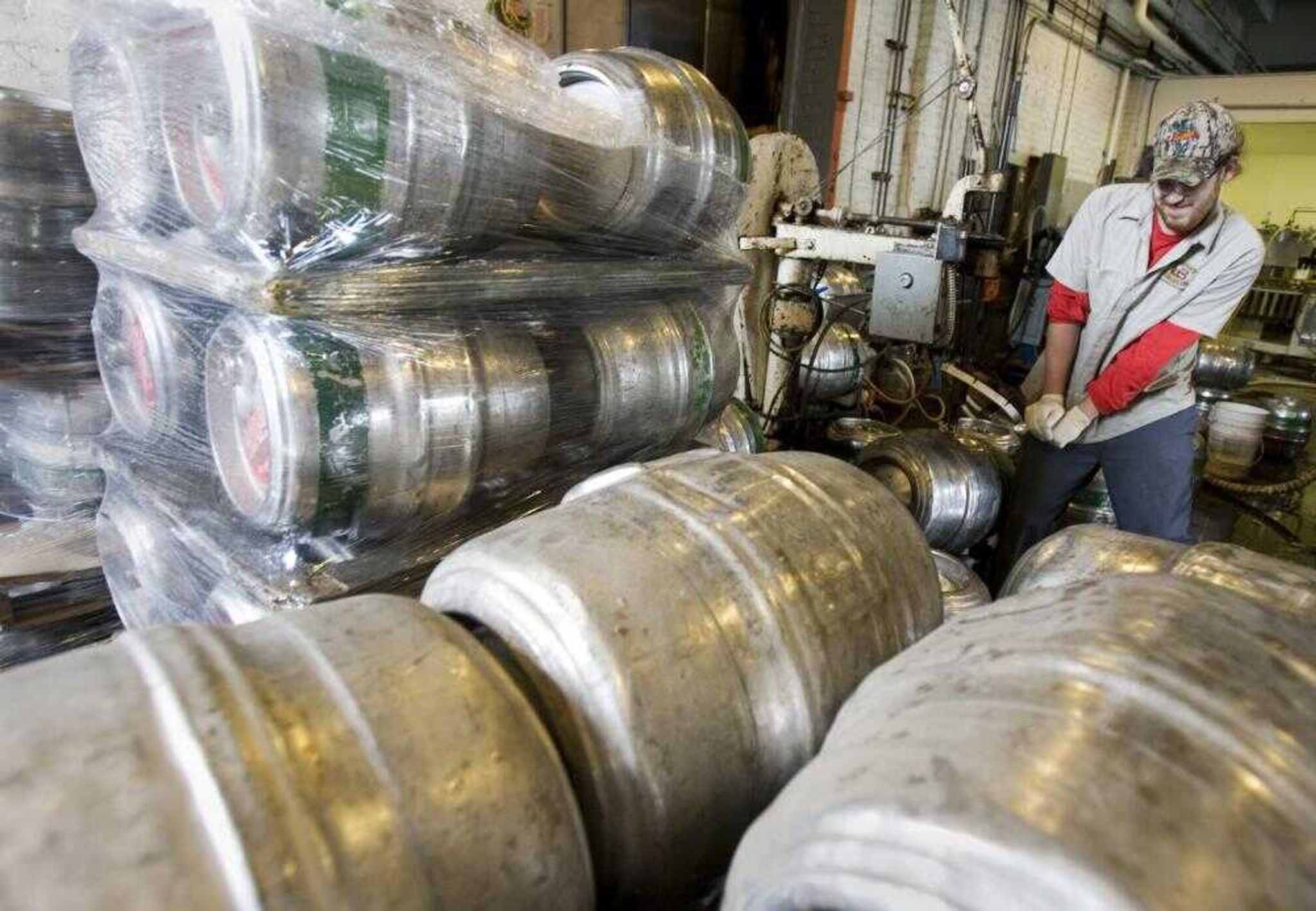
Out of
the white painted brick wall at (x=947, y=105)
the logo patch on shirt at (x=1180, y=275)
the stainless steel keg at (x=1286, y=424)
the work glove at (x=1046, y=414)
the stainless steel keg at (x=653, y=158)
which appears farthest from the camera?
the white painted brick wall at (x=947, y=105)

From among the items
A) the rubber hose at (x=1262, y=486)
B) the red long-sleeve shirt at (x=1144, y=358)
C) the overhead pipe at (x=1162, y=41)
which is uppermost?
the overhead pipe at (x=1162, y=41)

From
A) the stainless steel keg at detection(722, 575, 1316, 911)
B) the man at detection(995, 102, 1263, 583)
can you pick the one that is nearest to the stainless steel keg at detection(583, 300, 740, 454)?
the stainless steel keg at detection(722, 575, 1316, 911)

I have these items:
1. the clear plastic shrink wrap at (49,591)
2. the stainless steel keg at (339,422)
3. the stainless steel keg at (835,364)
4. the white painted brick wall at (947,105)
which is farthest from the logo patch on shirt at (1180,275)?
the white painted brick wall at (947,105)

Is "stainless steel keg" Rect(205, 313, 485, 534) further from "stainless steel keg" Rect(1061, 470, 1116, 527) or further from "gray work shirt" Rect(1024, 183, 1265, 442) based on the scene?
"stainless steel keg" Rect(1061, 470, 1116, 527)

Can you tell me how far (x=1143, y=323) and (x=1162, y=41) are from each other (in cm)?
1170

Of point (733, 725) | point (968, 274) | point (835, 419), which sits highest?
point (968, 274)

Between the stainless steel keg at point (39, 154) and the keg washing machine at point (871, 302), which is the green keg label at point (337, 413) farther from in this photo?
the keg washing machine at point (871, 302)

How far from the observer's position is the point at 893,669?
725mm

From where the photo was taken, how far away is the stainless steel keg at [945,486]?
3.35 meters

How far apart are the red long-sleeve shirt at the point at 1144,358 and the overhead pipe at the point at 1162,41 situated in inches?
405

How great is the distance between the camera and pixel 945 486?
3.35 metres

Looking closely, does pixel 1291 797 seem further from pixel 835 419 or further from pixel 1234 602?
pixel 835 419

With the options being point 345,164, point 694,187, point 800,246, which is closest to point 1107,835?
point 345,164

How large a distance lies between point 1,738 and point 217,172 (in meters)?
1.10
